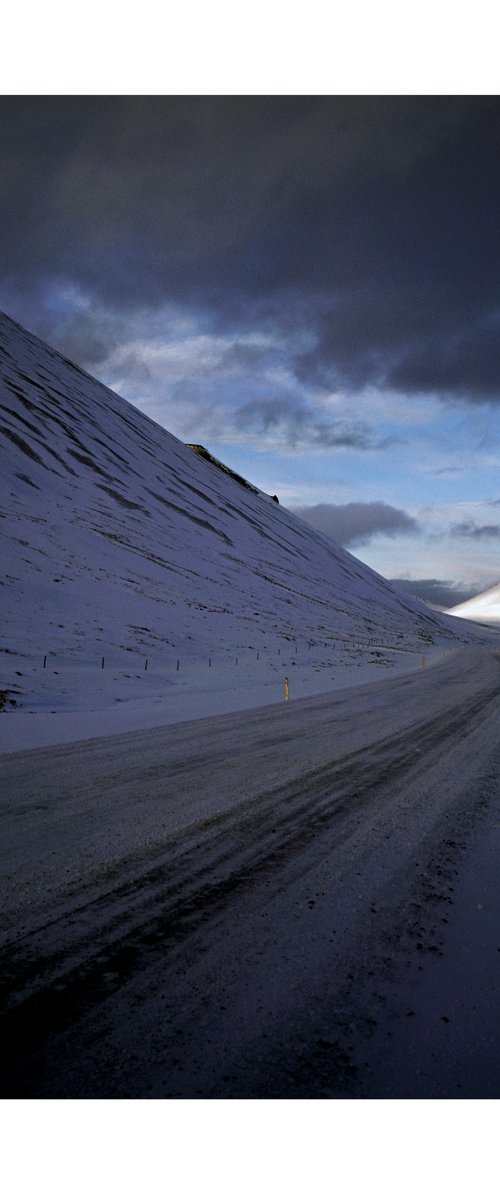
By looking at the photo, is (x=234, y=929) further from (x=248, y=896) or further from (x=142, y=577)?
(x=142, y=577)

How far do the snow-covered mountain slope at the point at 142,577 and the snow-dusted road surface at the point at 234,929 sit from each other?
26.6ft

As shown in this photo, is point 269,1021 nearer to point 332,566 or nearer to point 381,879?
point 381,879

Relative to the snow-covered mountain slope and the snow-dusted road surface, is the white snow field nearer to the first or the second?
the snow-dusted road surface

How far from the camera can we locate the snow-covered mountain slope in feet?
80.1

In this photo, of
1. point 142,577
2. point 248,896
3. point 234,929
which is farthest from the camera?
point 142,577

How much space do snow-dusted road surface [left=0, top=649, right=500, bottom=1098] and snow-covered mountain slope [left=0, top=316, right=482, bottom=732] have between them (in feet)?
26.6

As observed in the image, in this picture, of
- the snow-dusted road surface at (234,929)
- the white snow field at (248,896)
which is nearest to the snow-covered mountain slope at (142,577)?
the white snow field at (248,896)

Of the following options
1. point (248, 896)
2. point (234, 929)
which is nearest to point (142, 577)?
point (248, 896)

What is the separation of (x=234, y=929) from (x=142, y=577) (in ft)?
145

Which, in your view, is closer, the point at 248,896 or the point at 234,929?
the point at 234,929

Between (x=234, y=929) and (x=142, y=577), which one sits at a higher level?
(x=142, y=577)

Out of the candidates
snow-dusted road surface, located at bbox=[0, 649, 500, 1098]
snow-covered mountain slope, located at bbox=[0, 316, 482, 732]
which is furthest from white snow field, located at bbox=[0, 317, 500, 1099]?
snow-covered mountain slope, located at bbox=[0, 316, 482, 732]

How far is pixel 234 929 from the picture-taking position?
142 inches

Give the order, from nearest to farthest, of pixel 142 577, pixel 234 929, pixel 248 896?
pixel 234 929 → pixel 248 896 → pixel 142 577
